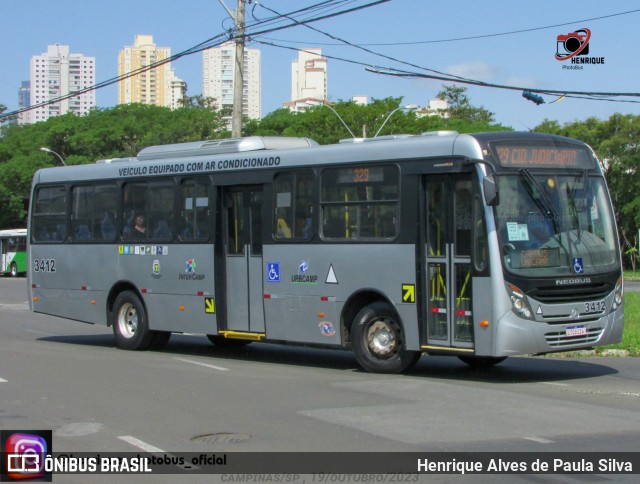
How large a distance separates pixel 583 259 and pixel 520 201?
46.3 inches

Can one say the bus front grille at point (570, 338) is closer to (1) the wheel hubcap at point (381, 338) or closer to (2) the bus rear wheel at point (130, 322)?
(1) the wheel hubcap at point (381, 338)

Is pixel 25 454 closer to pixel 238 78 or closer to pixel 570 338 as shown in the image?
pixel 570 338

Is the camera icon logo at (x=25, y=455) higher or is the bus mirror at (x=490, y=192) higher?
the bus mirror at (x=490, y=192)

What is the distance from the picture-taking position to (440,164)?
509 inches

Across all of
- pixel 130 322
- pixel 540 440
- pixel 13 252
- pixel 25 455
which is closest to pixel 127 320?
pixel 130 322

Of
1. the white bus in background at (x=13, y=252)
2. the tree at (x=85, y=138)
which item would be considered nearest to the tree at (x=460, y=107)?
the tree at (x=85, y=138)

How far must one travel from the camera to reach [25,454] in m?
8.57

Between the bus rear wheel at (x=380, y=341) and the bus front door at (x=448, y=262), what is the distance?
58cm

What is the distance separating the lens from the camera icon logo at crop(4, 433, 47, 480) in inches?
315

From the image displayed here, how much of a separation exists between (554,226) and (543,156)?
97cm

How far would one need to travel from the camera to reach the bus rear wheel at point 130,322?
57.3 ft

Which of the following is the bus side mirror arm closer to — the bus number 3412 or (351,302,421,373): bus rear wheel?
(351,302,421,373): bus rear wheel

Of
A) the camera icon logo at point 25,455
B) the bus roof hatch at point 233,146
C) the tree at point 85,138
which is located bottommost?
the camera icon logo at point 25,455

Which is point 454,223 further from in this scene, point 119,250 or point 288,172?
point 119,250
